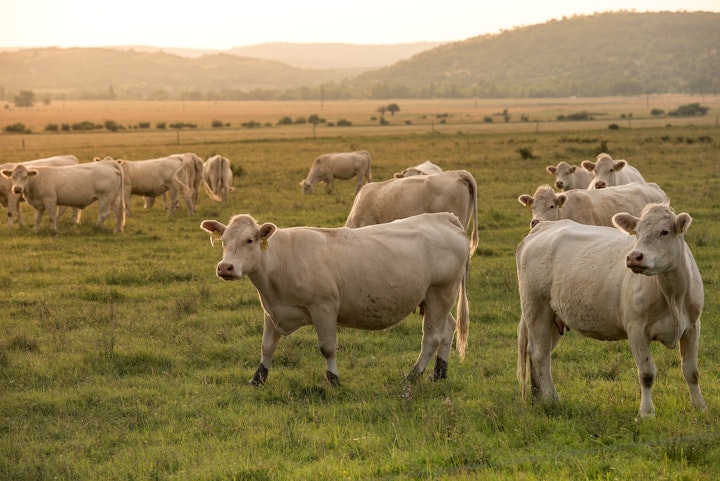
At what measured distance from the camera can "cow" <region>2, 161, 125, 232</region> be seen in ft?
65.0

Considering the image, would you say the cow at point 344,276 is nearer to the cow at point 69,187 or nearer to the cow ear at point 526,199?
the cow ear at point 526,199

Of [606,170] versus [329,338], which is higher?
[606,170]

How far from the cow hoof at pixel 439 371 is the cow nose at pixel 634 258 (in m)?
3.09

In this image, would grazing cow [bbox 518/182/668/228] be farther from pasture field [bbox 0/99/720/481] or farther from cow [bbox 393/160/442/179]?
cow [bbox 393/160/442/179]

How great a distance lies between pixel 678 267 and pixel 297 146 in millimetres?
42909

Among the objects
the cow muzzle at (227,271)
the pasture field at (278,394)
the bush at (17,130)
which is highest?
the cow muzzle at (227,271)

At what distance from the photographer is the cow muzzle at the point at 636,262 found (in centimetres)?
657

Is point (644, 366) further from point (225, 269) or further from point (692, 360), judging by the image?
point (225, 269)

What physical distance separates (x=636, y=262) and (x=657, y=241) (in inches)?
14.5

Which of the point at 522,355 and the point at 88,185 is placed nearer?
the point at 522,355

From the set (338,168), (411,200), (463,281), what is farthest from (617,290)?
(338,168)

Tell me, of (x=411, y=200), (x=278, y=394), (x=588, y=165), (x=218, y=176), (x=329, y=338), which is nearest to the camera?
(x=278, y=394)

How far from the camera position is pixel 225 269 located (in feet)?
27.4

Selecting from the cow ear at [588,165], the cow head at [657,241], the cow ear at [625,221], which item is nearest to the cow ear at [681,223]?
the cow head at [657,241]
